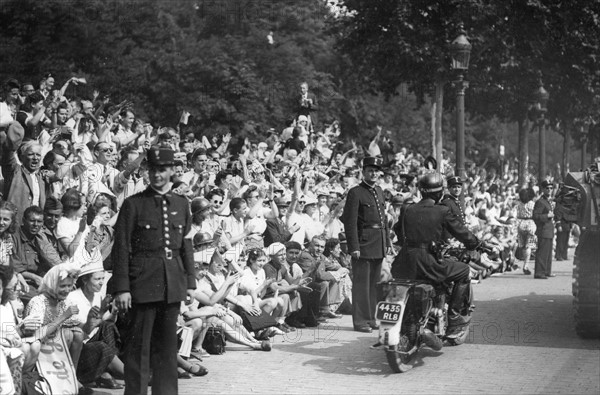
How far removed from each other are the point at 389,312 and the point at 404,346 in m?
0.38

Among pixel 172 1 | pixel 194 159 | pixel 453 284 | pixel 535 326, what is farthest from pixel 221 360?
pixel 172 1

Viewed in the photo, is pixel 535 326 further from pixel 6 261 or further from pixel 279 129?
pixel 279 129

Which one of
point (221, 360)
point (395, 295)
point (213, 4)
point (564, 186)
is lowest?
point (221, 360)

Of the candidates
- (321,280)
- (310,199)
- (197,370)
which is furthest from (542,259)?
(197,370)

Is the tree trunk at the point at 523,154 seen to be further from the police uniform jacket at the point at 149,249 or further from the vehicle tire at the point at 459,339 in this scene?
the police uniform jacket at the point at 149,249

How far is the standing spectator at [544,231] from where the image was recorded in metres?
A: 20.1

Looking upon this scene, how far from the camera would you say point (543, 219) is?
20016 millimetres

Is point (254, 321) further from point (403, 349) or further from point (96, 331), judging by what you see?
point (96, 331)

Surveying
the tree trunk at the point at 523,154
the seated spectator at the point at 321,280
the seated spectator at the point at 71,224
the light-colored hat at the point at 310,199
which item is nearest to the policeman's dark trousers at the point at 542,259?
the light-colored hat at the point at 310,199

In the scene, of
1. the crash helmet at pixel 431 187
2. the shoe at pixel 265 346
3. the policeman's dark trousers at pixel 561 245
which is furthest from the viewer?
the policeman's dark trousers at pixel 561 245

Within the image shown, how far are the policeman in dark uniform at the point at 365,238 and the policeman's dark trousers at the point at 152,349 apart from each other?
15.0 feet

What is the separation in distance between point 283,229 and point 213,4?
31849mm

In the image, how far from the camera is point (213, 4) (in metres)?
46.1

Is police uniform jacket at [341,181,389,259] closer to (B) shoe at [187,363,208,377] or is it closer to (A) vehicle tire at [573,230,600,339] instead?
(A) vehicle tire at [573,230,600,339]
